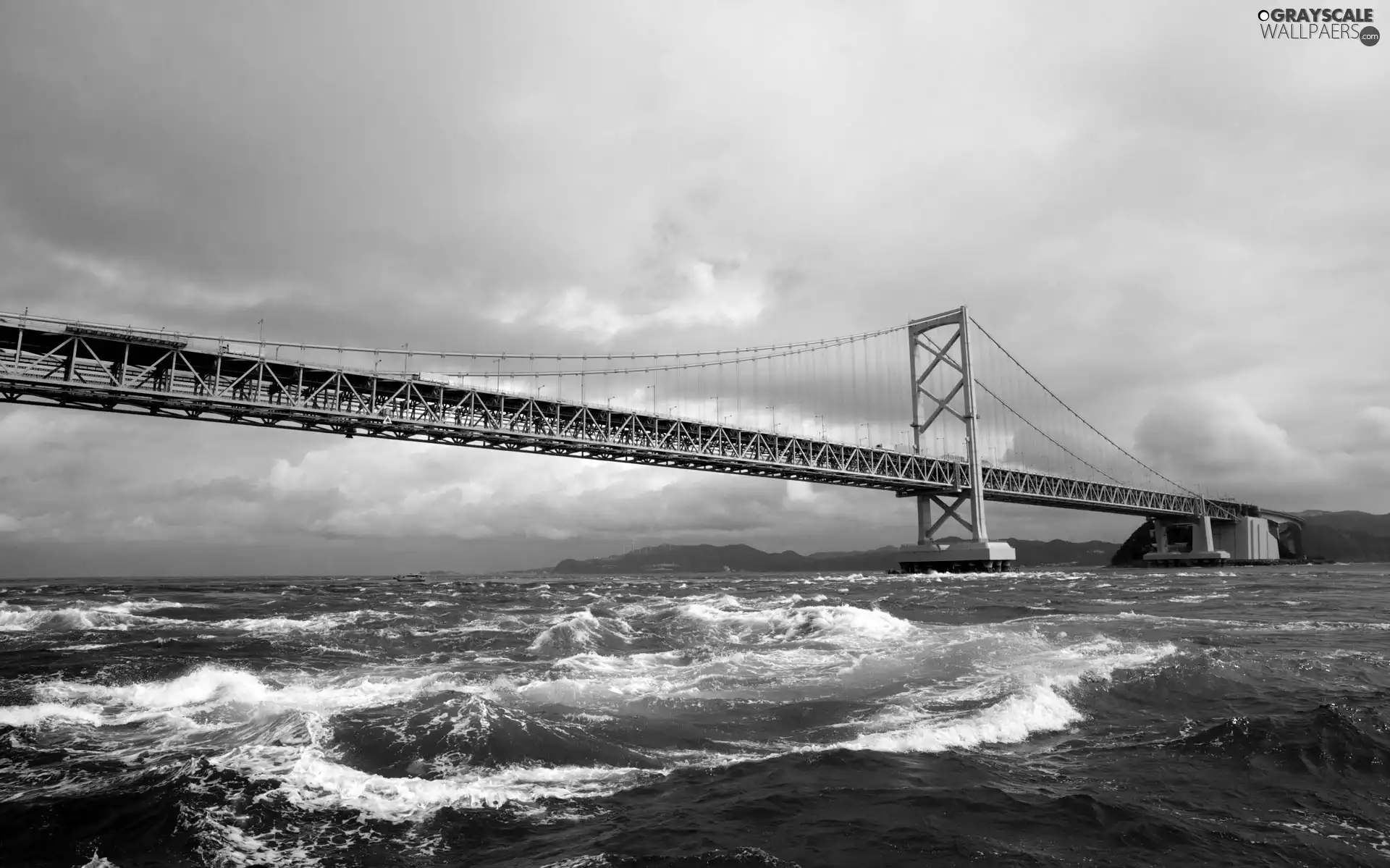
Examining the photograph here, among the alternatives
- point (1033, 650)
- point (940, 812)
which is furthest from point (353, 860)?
point (1033, 650)

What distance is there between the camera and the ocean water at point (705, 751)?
19.0 ft

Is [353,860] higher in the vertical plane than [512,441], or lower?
lower

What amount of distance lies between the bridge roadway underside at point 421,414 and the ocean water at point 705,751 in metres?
24.4

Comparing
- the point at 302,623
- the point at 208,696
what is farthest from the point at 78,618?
the point at 208,696

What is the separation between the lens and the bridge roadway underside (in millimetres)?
35281

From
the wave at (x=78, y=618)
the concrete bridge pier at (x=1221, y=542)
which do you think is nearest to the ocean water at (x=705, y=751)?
the wave at (x=78, y=618)

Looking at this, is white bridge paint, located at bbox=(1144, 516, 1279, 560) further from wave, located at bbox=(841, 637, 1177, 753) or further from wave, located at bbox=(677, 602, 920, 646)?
wave, located at bbox=(841, 637, 1177, 753)

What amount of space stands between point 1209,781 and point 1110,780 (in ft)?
3.27

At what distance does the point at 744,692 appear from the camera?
1177 centimetres

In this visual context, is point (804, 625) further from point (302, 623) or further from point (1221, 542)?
point (1221, 542)

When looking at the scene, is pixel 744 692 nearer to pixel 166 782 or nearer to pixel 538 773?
pixel 538 773

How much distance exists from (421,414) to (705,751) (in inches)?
1762

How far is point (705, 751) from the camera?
8.50 meters

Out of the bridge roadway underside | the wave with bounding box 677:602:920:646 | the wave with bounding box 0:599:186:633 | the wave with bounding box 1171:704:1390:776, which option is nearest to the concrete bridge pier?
the bridge roadway underside
